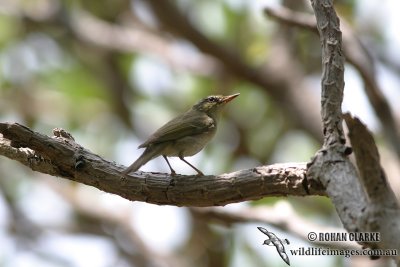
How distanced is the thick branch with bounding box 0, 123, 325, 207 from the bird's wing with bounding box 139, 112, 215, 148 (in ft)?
2.74

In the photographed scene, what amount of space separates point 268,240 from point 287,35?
6170 mm

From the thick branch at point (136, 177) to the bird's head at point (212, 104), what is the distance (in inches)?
86.0

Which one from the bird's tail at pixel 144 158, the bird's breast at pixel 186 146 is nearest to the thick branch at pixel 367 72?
the bird's breast at pixel 186 146

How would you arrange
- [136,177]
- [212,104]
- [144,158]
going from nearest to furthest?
[136,177] → [144,158] → [212,104]

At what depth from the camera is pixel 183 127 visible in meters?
5.79

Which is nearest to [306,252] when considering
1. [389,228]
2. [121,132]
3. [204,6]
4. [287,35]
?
[389,228]

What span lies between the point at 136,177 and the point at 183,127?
4.46ft

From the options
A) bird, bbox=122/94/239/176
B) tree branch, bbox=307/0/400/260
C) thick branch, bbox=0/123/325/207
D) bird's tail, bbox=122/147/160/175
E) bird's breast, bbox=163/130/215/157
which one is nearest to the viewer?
tree branch, bbox=307/0/400/260

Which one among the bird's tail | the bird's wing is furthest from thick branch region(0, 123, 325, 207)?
the bird's wing

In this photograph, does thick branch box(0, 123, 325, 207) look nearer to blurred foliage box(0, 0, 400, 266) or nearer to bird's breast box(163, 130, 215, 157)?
bird's breast box(163, 130, 215, 157)

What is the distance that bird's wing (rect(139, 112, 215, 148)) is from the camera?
18.0ft

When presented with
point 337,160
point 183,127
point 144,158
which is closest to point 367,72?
point 183,127

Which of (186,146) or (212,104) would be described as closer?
(186,146)

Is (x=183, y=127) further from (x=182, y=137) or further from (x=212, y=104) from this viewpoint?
(x=212, y=104)
